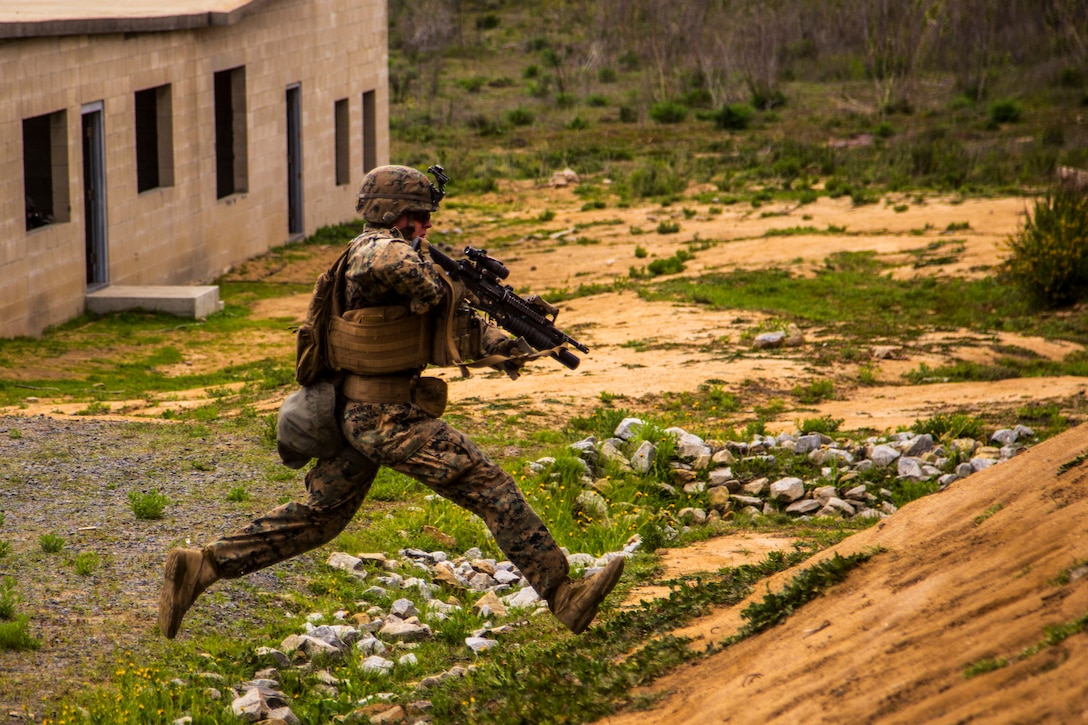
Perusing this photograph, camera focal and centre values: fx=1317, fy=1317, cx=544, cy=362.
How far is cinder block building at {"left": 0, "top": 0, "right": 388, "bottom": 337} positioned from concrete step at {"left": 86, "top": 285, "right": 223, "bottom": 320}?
0.82 feet

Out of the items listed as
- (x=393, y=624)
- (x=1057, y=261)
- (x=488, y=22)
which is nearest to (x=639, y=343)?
(x=1057, y=261)

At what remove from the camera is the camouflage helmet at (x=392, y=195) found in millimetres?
5102

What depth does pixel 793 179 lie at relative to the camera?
83.6ft

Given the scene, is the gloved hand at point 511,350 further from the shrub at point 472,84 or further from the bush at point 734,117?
the shrub at point 472,84

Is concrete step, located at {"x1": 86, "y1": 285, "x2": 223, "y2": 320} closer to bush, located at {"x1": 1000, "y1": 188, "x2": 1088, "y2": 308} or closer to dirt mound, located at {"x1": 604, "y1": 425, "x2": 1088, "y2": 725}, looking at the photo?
bush, located at {"x1": 1000, "y1": 188, "x2": 1088, "y2": 308}

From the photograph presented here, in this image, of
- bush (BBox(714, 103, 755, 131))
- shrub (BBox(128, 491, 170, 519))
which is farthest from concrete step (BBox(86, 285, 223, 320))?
bush (BBox(714, 103, 755, 131))

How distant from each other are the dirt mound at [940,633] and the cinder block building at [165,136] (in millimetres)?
10803

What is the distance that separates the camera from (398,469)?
5.02 m

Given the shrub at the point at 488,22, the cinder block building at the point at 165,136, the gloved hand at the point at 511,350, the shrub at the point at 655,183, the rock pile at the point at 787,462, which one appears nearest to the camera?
the gloved hand at the point at 511,350

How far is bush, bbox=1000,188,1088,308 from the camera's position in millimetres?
14070

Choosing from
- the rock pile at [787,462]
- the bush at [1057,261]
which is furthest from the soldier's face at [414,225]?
the bush at [1057,261]

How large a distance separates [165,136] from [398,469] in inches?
522

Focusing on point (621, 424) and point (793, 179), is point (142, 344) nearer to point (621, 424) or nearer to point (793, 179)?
point (621, 424)

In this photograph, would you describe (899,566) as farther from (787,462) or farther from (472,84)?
(472,84)
